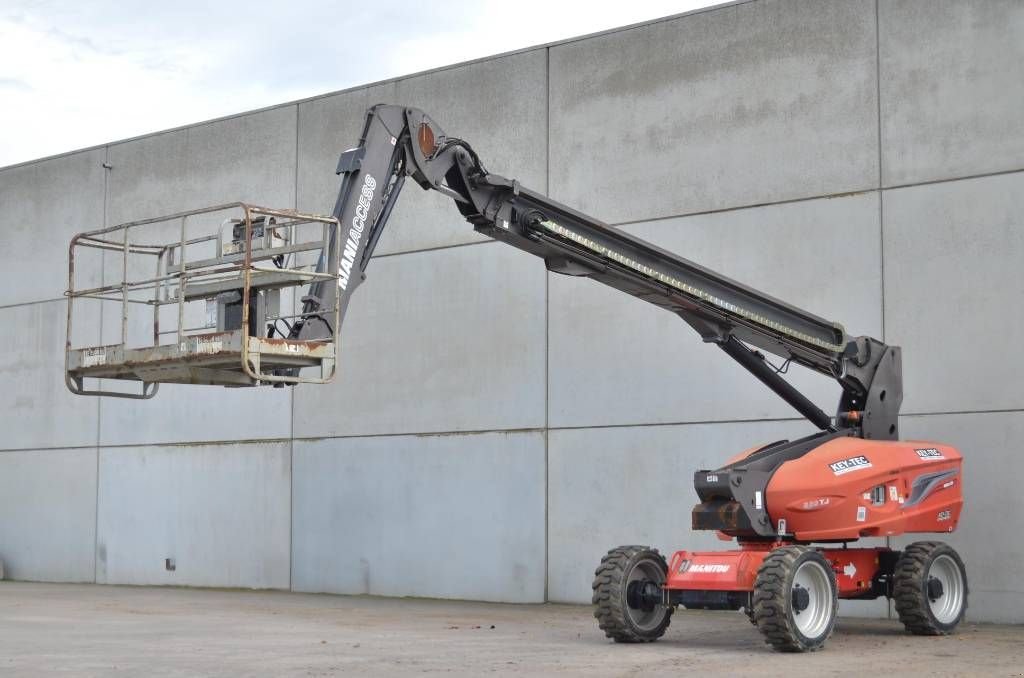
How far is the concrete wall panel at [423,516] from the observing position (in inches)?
824

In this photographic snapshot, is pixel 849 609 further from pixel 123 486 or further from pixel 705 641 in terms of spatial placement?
pixel 123 486

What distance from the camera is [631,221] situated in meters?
20.4

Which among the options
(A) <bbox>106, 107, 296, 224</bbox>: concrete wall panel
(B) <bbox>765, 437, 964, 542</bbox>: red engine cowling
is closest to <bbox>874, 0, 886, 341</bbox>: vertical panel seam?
(B) <bbox>765, 437, 964, 542</bbox>: red engine cowling

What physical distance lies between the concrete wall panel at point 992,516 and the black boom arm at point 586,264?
139 cm

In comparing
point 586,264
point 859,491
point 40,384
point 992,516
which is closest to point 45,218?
point 40,384

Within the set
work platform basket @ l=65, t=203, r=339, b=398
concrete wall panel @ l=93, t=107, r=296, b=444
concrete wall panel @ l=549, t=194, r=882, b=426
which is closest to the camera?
work platform basket @ l=65, t=203, r=339, b=398

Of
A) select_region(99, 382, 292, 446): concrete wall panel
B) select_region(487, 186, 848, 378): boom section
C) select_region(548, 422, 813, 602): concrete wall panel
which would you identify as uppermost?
select_region(487, 186, 848, 378): boom section

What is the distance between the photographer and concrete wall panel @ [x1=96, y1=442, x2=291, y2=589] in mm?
23781

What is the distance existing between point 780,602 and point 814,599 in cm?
94

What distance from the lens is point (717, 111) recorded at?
1972 cm

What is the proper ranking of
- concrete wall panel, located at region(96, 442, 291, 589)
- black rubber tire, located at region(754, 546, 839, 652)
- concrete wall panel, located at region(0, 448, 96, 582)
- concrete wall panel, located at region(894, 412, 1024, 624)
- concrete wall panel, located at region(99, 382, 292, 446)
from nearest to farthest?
1. black rubber tire, located at region(754, 546, 839, 652)
2. concrete wall panel, located at region(894, 412, 1024, 624)
3. concrete wall panel, located at region(96, 442, 291, 589)
4. concrete wall panel, located at region(99, 382, 292, 446)
5. concrete wall panel, located at region(0, 448, 96, 582)

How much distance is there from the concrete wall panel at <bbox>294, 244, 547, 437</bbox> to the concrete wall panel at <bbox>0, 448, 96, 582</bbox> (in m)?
5.52

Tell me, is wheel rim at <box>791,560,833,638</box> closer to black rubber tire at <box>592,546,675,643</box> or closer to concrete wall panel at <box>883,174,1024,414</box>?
black rubber tire at <box>592,546,675,643</box>

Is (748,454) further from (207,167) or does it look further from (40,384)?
(40,384)
